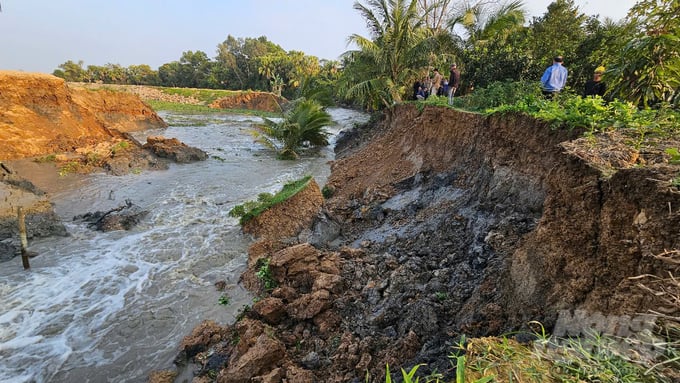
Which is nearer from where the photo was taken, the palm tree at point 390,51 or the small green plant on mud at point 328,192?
the small green plant on mud at point 328,192

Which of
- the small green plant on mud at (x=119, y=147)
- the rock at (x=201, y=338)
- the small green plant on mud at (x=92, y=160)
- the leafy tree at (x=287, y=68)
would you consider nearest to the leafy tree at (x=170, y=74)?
the leafy tree at (x=287, y=68)

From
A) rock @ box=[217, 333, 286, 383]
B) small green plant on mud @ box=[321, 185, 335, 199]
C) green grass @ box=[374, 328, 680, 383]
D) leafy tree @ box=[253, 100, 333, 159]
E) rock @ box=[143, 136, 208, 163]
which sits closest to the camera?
green grass @ box=[374, 328, 680, 383]

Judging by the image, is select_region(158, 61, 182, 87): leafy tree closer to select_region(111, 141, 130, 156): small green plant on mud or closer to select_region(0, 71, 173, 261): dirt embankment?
select_region(0, 71, 173, 261): dirt embankment

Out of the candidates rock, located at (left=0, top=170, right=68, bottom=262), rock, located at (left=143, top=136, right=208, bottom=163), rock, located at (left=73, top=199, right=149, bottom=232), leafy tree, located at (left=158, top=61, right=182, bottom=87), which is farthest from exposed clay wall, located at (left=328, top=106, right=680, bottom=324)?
leafy tree, located at (left=158, top=61, right=182, bottom=87)

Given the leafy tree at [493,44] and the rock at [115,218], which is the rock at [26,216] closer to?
the rock at [115,218]

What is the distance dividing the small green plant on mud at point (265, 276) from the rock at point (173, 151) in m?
11.1

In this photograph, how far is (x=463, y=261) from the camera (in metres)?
4.58

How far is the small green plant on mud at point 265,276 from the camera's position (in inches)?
215

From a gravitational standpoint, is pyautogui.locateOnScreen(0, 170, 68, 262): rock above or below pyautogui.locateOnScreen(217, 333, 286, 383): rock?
above

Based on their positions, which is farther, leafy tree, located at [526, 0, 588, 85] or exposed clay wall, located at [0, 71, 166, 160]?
exposed clay wall, located at [0, 71, 166, 160]

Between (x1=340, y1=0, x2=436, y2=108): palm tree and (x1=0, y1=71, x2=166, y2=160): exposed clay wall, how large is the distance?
13.0m

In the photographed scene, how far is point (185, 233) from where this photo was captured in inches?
322

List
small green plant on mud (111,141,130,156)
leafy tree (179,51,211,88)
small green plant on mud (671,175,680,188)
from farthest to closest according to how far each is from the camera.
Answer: leafy tree (179,51,211,88)
small green plant on mud (111,141,130,156)
small green plant on mud (671,175,680,188)

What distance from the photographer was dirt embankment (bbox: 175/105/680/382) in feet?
8.11
